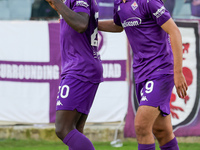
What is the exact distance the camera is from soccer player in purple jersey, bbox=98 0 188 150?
423 cm

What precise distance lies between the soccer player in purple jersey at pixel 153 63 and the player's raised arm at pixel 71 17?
0.57 metres

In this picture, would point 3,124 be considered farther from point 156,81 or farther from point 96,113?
point 156,81

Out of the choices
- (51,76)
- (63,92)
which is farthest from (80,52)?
(51,76)

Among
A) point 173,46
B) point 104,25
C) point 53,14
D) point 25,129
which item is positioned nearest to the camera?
point 173,46

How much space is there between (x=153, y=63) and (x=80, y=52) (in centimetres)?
71

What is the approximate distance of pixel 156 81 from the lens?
4.36 m

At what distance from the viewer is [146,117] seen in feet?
13.9

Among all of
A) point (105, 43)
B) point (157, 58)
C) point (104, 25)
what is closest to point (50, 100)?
point (105, 43)

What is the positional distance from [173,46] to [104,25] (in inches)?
41.6

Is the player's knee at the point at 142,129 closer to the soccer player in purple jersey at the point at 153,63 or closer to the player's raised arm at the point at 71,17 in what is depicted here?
the soccer player in purple jersey at the point at 153,63

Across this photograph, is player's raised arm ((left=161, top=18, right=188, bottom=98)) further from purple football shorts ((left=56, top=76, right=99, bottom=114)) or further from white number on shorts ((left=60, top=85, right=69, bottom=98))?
white number on shorts ((left=60, top=85, right=69, bottom=98))

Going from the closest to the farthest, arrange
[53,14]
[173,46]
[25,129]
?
[173,46]
[25,129]
[53,14]

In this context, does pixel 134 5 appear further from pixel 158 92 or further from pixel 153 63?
pixel 158 92

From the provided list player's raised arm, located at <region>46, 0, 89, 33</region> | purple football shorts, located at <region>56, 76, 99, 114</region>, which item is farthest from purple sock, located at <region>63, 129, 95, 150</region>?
player's raised arm, located at <region>46, 0, 89, 33</region>
